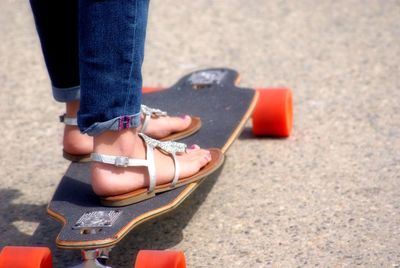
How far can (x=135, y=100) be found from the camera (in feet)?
7.37

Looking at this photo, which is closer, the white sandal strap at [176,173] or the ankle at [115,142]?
the ankle at [115,142]

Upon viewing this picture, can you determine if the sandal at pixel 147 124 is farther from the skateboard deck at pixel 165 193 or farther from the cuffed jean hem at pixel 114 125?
the cuffed jean hem at pixel 114 125

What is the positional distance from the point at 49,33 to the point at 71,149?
374mm

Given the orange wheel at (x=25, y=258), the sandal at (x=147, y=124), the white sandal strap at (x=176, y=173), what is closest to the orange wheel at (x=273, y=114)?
the sandal at (x=147, y=124)

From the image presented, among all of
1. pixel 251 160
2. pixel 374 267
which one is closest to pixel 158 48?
pixel 251 160

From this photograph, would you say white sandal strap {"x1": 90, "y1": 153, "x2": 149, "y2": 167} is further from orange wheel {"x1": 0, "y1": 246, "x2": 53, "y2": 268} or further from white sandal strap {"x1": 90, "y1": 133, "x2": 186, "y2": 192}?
orange wheel {"x1": 0, "y1": 246, "x2": 53, "y2": 268}

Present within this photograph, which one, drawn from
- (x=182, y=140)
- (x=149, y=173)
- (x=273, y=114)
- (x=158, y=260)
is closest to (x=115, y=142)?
(x=149, y=173)

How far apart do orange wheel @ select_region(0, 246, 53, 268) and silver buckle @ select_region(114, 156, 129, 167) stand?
Result: 0.30m

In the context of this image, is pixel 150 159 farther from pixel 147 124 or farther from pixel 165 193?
pixel 147 124

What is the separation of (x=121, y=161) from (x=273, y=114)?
3.34 feet

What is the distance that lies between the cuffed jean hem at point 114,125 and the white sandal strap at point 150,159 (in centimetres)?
9

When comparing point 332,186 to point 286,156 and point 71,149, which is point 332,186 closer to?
point 286,156

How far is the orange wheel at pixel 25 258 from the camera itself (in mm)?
2186

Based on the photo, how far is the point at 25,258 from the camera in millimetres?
2195
